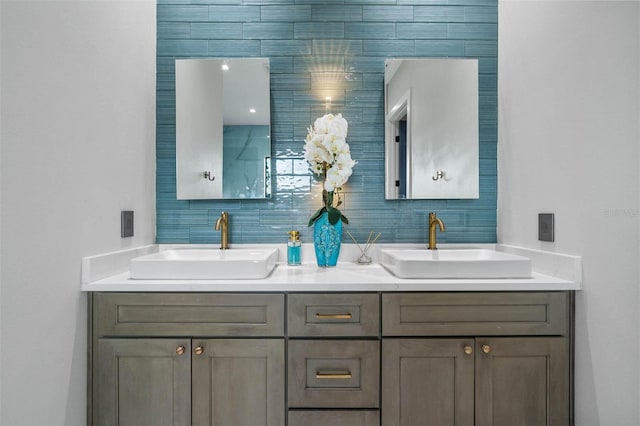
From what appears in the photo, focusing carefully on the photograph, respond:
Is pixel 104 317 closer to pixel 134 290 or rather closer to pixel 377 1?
pixel 134 290

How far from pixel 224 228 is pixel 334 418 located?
3.23ft

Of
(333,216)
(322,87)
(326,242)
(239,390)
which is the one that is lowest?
(239,390)

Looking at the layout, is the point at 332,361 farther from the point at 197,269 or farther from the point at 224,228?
the point at 224,228

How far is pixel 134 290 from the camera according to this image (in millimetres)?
1307

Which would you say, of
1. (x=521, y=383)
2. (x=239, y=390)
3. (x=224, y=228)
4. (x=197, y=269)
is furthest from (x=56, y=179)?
(x=521, y=383)

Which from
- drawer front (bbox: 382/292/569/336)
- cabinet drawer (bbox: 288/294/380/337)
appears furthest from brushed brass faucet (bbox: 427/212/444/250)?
cabinet drawer (bbox: 288/294/380/337)

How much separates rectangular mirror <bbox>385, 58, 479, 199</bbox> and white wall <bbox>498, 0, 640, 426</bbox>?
0.28 meters

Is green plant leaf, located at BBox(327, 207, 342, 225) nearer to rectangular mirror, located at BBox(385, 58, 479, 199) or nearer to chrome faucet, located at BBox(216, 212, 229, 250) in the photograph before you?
rectangular mirror, located at BBox(385, 58, 479, 199)

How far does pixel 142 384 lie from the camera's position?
130 centimetres

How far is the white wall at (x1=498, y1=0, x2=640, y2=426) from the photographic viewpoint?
43.6 inches

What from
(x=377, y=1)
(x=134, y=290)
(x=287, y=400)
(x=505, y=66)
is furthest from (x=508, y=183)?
(x=134, y=290)

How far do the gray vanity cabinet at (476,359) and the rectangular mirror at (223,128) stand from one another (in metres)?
0.98

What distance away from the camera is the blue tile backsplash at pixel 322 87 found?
1.85 meters

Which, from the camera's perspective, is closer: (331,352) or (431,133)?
(331,352)
